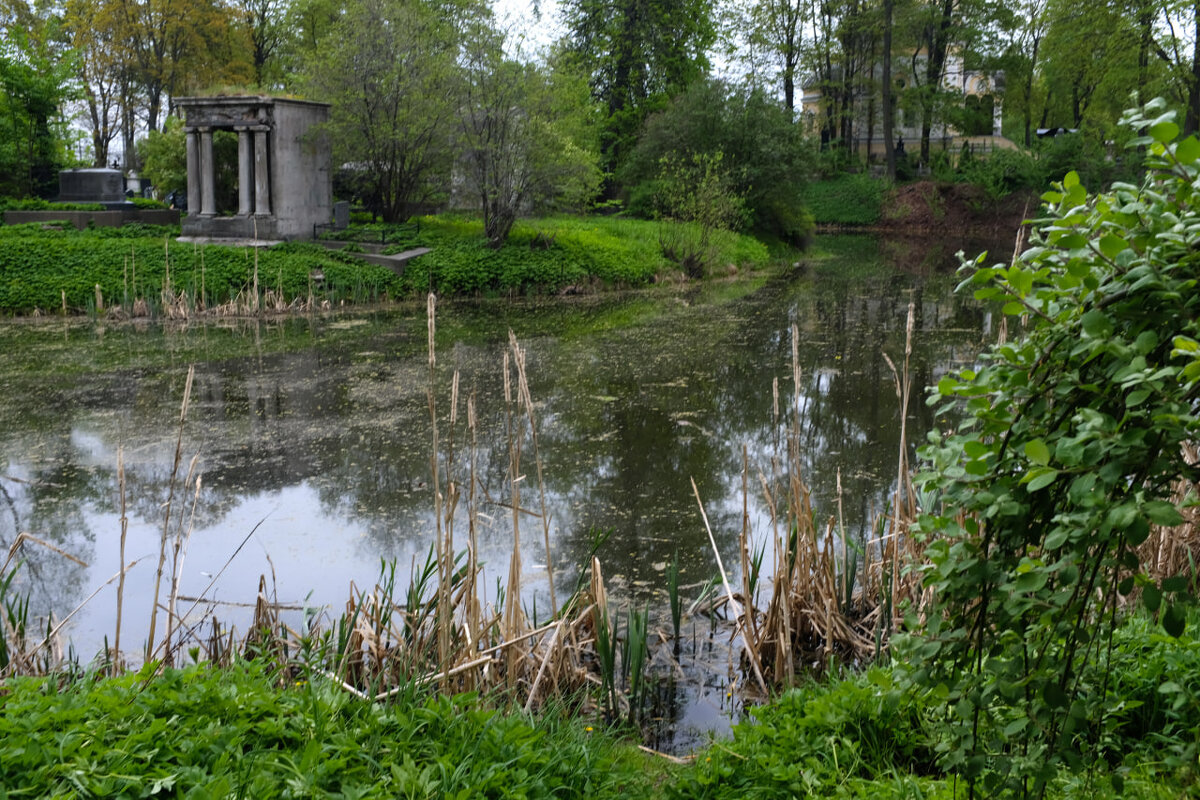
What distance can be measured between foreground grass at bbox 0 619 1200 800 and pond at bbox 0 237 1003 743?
125 centimetres

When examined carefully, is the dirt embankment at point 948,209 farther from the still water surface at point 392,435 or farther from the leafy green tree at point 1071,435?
the leafy green tree at point 1071,435

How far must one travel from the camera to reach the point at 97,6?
37.3m

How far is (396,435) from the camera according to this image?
9.32 meters

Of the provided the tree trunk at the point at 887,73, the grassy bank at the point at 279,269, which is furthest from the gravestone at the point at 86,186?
the tree trunk at the point at 887,73

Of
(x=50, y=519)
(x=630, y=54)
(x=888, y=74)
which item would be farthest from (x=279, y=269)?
(x=888, y=74)

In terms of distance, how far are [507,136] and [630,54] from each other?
17903mm

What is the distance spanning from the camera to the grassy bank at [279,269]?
53.2 feet

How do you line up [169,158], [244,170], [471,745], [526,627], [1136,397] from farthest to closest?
[169,158] < [244,170] < [526,627] < [471,745] < [1136,397]

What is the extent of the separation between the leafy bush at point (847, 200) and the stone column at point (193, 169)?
79.0 ft

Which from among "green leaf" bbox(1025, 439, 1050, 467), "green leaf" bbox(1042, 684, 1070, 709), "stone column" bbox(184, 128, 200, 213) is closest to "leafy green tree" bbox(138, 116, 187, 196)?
"stone column" bbox(184, 128, 200, 213)

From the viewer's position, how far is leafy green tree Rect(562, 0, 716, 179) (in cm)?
3675

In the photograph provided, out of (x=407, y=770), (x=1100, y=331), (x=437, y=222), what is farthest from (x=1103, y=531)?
(x=437, y=222)

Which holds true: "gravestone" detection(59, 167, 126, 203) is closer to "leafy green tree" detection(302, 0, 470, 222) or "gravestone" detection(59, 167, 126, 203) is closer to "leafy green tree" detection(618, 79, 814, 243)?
"leafy green tree" detection(302, 0, 470, 222)

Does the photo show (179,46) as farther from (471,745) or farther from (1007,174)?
(471,745)
